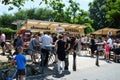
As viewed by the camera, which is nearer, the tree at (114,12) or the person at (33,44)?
the person at (33,44)

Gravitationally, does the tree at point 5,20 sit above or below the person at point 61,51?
above

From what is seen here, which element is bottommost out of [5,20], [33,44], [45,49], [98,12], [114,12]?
[45,49]

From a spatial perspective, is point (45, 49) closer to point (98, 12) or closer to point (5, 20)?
point (98, 12)

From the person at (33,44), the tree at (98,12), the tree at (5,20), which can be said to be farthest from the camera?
the tree at (5,20)

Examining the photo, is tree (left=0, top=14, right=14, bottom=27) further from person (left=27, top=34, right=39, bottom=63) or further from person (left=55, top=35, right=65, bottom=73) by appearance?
person (left=55, top=35, right=65, bottom=73)

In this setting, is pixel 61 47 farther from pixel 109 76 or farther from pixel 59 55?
pixel 109 76

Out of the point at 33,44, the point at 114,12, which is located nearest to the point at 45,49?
the point at 33,44

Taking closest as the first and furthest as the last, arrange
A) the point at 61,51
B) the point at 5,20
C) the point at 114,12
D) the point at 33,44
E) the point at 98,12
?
the point at 61,51 < the point at 33,44 < the point at 114,12 < the point at 98,12 < the point at 5,20

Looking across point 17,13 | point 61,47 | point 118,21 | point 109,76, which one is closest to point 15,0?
point 61,47

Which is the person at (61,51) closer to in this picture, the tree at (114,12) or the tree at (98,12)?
the tree at (114,12)

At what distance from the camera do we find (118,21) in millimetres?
62062

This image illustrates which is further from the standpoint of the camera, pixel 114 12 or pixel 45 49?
pixel 114 12

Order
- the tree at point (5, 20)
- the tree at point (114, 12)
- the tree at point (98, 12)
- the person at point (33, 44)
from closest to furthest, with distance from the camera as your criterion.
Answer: the person at point (33, 44) → the tree at point (114, 12) → the tree at point (98, 12) → the tree at point (5, 20)

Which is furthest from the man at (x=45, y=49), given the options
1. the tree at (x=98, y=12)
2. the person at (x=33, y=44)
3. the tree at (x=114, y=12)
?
the tree at (x=98, y=12)
